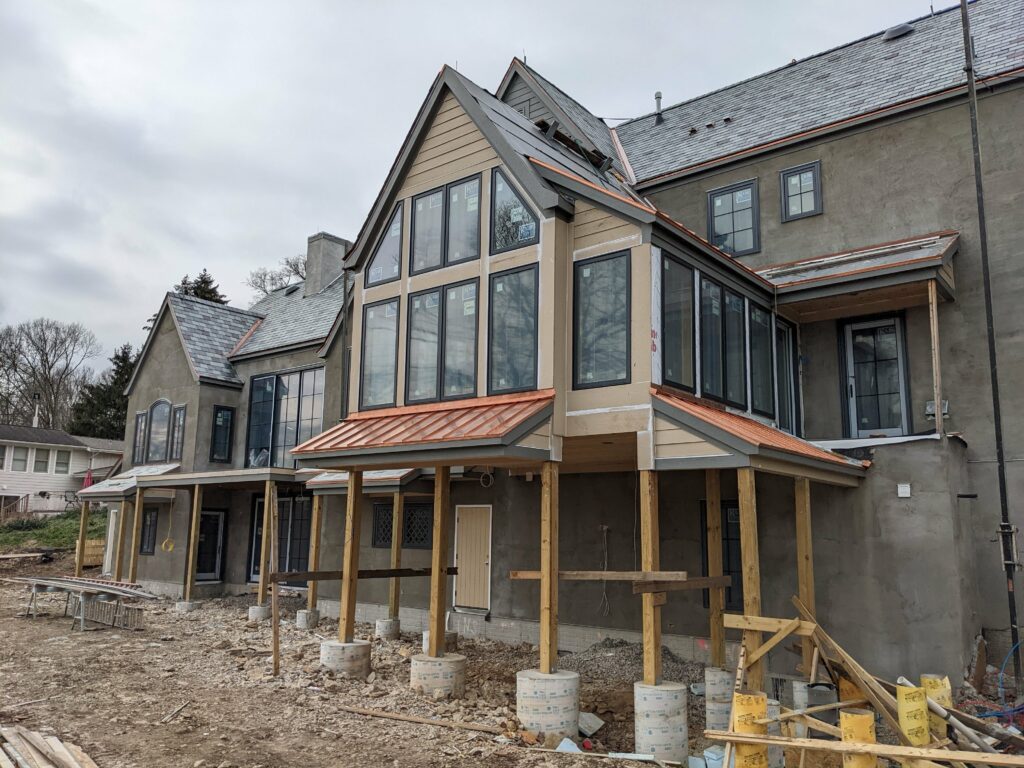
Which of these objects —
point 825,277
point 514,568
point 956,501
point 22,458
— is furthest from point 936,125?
point 22,458

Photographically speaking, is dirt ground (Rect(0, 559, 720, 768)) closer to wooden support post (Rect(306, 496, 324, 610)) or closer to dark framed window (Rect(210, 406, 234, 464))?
wooden support post (Rect(306, 496, 324, 610))

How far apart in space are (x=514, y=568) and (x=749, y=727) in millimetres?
7753

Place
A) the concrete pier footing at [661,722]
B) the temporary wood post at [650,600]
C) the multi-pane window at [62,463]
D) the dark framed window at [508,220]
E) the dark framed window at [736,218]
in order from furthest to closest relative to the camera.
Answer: the multi-pane window at [62,463] → the dark framed window at [736,218] → the dark framed window at [508,220] → the temporary wood post at [650,600] → the concrete pier footing at [661,722]

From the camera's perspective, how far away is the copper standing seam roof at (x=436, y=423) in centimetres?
895

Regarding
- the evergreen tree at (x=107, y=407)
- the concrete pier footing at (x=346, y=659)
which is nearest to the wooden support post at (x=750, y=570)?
the concrete pier footing at (x=346, y=659)

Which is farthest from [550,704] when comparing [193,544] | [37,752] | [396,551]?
[193,544]

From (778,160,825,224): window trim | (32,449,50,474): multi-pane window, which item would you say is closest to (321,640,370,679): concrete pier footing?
(778,160,825,224): window trim

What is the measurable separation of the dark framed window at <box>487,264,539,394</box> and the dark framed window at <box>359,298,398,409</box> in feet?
6.24

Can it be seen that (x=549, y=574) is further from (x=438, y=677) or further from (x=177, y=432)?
(x=177, y=432)

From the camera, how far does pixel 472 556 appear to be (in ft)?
48.6

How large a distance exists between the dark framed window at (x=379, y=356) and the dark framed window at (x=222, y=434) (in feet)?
34.2

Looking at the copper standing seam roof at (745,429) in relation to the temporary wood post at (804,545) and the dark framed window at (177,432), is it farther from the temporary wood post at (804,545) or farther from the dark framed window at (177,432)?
the dark framed window at (177,432)

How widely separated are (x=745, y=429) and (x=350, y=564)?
5781 millimetres

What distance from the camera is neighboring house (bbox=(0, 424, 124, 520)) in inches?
1436
